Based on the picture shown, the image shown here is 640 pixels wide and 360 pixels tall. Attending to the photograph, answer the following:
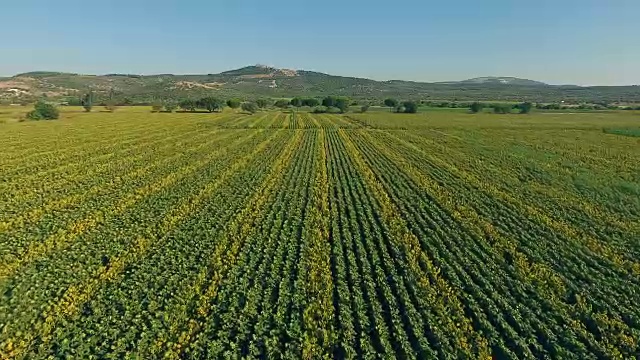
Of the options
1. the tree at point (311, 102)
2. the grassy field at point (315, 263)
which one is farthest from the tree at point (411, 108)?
the grassy field at point (315, 263)

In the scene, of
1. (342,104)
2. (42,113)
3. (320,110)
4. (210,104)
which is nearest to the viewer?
(42,113)

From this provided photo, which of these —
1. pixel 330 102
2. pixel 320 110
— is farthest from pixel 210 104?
pixel 330 102

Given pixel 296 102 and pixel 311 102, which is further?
pixel 311 102

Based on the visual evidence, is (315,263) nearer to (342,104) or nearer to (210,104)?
(210,104)

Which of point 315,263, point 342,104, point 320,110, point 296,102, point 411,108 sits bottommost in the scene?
point 320,110

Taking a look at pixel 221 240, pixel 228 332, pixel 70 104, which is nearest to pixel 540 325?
pixel 228 332

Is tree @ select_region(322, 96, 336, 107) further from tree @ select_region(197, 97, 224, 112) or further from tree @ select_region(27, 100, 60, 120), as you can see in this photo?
tree @ select_region(27, 100, 60, 120)

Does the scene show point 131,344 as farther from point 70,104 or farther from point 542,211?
point 70,104

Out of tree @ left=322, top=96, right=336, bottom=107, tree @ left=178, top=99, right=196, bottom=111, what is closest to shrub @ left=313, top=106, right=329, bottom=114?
tree @ left=322, top=96, right=336, bottom=107

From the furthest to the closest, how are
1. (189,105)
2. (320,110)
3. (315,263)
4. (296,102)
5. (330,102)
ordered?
(296,102)
(330,102)
(320,110)
(189,105)
(315,263)
